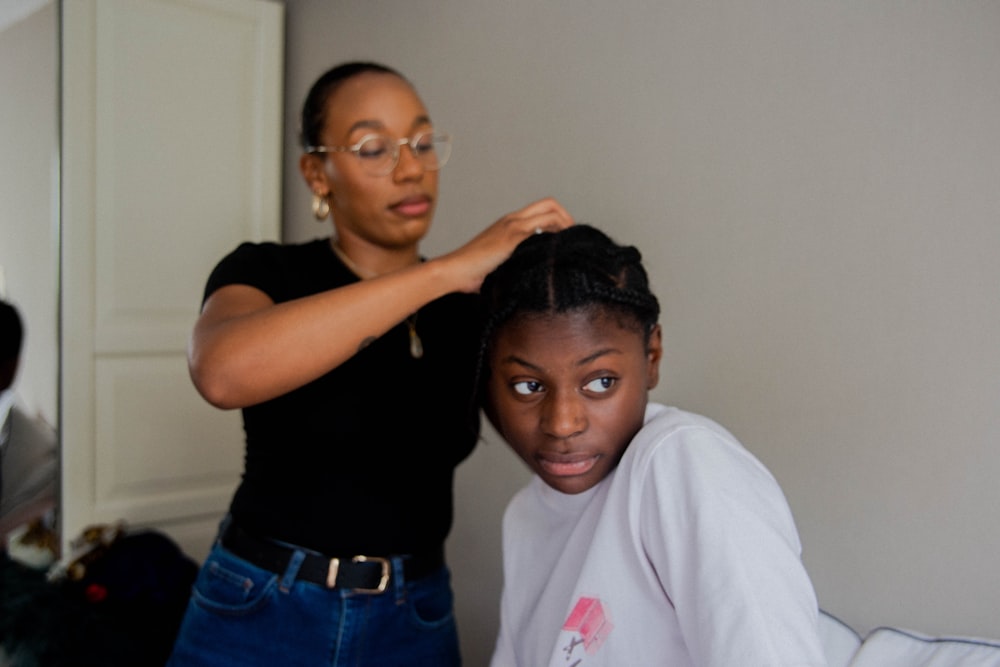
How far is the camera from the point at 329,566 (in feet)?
3.65

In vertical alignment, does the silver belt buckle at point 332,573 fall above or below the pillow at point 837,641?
above

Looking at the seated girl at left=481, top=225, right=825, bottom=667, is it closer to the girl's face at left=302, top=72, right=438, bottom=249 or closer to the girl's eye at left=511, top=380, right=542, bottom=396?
the girl's eye at left=511, top=380, right=542, bottom=396

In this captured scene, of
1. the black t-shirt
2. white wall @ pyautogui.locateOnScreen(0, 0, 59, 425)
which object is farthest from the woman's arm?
white wall @ pyautogui.locateOnScreen(0, 0, 59, 425)

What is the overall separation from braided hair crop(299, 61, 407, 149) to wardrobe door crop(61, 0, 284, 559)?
1.35 metres

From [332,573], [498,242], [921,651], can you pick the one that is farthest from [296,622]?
[921,651]

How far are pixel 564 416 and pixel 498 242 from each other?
26 centimetres

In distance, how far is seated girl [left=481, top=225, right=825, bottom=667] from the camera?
688 mm

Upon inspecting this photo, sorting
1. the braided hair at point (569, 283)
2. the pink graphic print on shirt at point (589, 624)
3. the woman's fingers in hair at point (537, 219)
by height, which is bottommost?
the pink graphic print on shirt at point (589, 624)

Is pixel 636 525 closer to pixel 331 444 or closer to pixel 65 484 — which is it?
pixel 331 444

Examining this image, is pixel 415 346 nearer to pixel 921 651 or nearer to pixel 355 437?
pixel 355 437

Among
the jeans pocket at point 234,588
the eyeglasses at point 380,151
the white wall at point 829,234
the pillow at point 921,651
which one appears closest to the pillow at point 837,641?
the pillow at point 921,651

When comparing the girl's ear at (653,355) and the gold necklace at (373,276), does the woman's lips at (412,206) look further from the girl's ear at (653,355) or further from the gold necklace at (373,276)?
the girl's ear at (653,355)

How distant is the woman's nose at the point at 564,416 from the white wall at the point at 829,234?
1.84ft

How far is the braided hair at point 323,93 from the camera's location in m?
1.24
